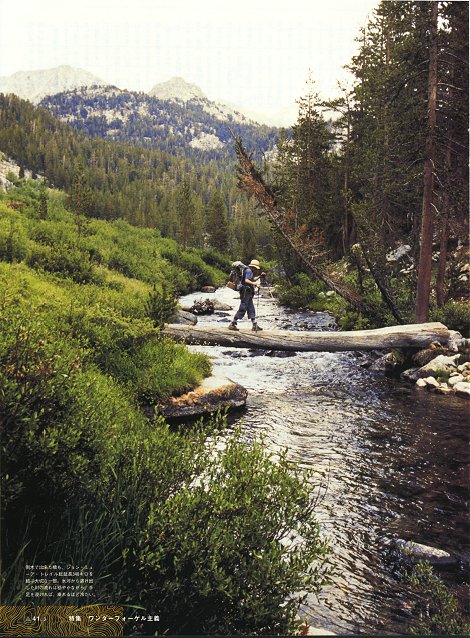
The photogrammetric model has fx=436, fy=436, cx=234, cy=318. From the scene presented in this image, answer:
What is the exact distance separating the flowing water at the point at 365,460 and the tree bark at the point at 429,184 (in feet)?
12.0

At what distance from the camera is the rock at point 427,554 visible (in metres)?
5.91

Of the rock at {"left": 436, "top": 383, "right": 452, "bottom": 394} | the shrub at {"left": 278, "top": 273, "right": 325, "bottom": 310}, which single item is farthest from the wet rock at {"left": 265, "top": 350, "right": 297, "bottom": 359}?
the shrub at {"left": 278, "top": 273, "right": 325, "bottom": 310}

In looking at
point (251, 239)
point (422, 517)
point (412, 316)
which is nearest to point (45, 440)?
point (422, 517)

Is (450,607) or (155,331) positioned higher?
(155,331)

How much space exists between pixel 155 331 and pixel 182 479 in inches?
322

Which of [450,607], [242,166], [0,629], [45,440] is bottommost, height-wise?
[450,607]

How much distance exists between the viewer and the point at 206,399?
467 inches

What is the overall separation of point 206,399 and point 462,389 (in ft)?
25.5

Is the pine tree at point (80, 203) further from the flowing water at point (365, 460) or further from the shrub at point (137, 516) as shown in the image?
the shrub at point (137, 516)

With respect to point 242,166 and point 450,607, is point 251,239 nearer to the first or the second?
point 242,166

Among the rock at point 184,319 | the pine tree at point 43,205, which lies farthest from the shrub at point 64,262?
the pine tree at point 43,205

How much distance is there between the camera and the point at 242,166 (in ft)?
71.1

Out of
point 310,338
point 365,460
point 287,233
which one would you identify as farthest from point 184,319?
point 365,460

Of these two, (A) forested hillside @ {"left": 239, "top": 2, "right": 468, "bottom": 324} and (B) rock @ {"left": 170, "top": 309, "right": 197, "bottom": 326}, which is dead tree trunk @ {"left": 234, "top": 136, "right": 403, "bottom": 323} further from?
(B) rock @ {"left": 170, "top": 309, "right": 197, "bottom": 326}
